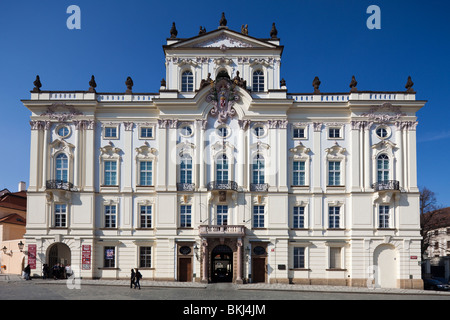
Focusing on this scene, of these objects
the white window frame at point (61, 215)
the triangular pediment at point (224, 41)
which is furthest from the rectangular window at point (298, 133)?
the white window frame at point (61, 215)

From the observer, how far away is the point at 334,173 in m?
46.8

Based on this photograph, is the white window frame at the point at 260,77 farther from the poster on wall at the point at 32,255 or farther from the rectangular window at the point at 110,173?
the poster on wall at the point at 32,255

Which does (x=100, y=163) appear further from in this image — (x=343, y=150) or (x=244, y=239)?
(x=343, y=150)

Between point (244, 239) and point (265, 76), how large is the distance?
1525 centimetres

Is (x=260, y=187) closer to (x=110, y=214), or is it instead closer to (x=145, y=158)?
(x=145, y=158)

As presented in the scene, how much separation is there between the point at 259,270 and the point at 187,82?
18.5 meters

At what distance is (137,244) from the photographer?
1810 inches

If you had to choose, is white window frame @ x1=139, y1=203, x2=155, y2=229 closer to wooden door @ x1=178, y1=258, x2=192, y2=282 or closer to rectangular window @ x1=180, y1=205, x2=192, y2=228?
rectangular window @ x1=180, y1=205, x2=192, y2=228

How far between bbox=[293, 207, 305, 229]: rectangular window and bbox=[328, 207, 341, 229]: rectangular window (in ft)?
8.02

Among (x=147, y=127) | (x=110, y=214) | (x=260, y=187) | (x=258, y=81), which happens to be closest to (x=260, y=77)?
(x=258, y=81)

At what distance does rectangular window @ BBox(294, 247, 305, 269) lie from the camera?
45.8 metres

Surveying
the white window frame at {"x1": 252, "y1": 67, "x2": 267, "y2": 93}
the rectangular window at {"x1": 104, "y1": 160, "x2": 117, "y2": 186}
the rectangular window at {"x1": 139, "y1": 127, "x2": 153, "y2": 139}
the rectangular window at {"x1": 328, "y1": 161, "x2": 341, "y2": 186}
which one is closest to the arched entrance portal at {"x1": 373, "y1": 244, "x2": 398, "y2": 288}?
the rectangular window at {"x1": 328, "y1": 161, "x2": 341, "y2": 186}

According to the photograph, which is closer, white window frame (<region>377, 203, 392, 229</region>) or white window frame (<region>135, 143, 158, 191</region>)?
white window frame (<region>377, 203, 392, 229</region>)
